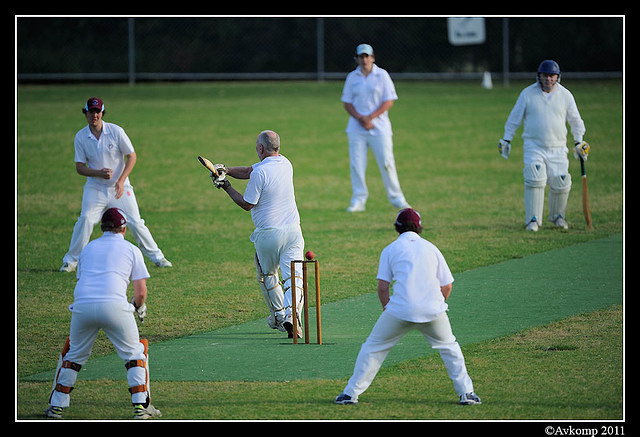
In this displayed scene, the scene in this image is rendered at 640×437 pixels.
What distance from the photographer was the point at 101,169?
12711mm

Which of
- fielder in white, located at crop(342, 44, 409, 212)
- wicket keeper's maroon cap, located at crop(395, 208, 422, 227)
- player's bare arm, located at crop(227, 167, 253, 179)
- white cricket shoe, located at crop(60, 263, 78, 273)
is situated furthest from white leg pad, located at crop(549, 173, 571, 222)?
wicket keeper's maroon cap, located at crop(395, 208, 422, 227)

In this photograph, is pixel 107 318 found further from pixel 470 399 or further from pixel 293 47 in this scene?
pixel 293 47

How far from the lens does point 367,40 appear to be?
117 feet

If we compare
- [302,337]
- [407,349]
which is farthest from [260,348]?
[407,349]

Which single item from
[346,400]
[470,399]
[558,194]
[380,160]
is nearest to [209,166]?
[346,400]

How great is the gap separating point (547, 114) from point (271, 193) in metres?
6.95

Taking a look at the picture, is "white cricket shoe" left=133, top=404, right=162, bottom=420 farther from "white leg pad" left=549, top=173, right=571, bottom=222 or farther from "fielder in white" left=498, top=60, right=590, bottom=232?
"white leg pad" left=549, top=173, right=571, bottom=222

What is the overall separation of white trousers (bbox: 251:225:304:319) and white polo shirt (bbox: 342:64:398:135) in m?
7.97

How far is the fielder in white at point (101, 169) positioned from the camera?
1265 centimetres

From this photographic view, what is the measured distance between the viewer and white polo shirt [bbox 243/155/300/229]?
9.55 meters

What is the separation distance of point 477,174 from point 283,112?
8591 millimetres

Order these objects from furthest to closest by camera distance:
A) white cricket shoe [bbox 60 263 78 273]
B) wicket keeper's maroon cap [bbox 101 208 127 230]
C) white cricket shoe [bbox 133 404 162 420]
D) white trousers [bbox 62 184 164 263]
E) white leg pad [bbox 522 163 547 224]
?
white leg pad [bbox 522 163 547 224] < white cricket shoe [bbox 60 263 78 273] < white trousers [bbox 62 184 164 263] < wicket keeper's maroon cap [bbox 101 208 127 230] < white cricket shoe [bbox 133 404 162 420]

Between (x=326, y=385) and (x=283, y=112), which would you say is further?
(x=283, y=112)

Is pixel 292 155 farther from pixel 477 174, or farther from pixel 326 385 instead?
pixel 326 385
